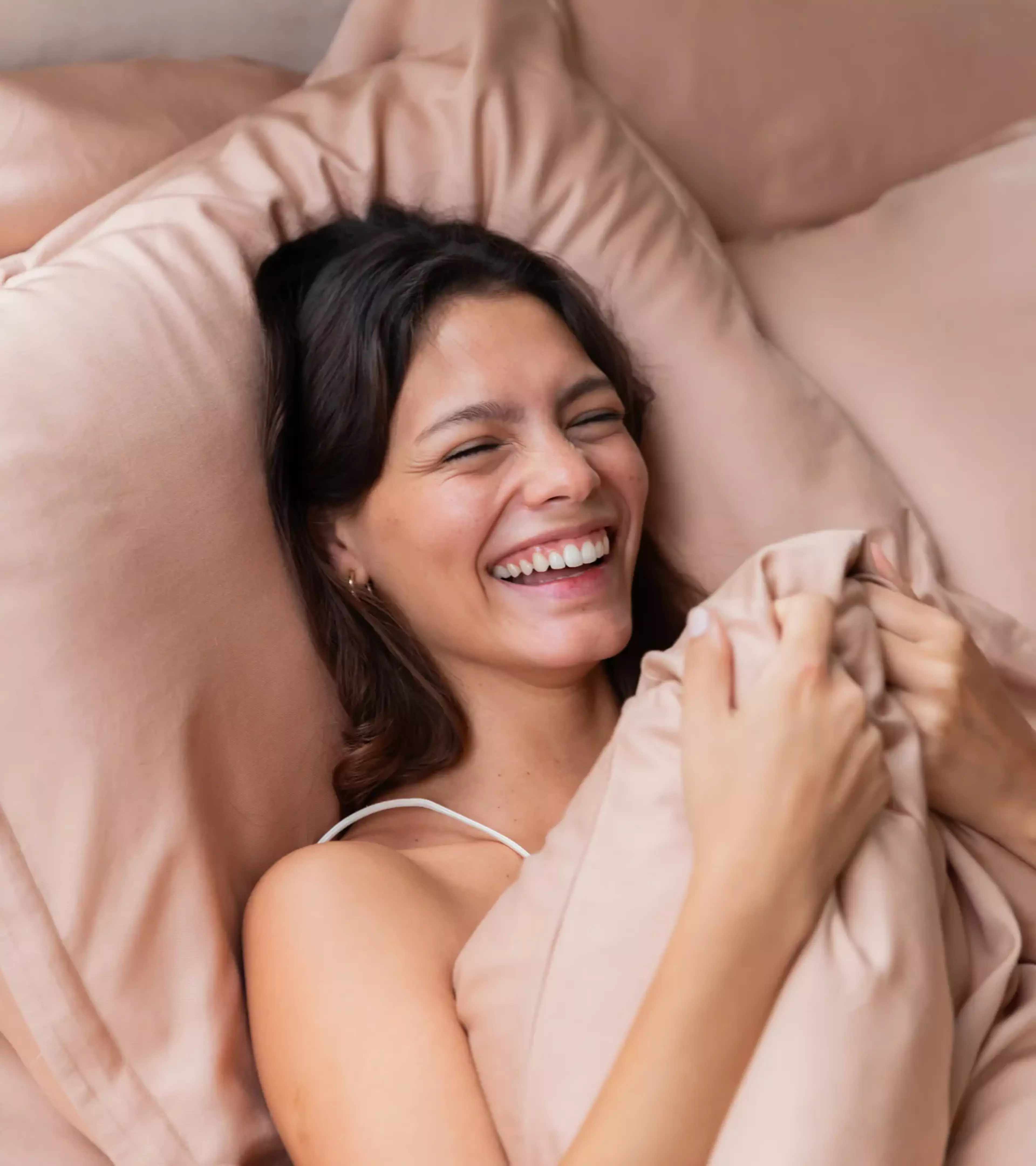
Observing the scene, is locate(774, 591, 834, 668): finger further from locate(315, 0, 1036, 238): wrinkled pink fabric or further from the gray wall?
the gray wall

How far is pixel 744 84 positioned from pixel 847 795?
1005 millimetres

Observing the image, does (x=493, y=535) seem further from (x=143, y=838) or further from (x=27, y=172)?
(x=27, y=172)

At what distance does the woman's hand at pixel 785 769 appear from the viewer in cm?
84

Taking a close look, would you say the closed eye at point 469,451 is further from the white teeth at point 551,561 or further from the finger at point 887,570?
the finger at point 887,570

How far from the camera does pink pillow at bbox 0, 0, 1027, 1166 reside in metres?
0.97

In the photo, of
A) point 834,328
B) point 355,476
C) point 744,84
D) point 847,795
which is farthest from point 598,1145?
point 744,84

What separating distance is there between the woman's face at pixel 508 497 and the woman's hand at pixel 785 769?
25cm

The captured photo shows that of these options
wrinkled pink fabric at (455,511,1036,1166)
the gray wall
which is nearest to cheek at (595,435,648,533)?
wrinkled pink fabric at (455,511,1036,1166)

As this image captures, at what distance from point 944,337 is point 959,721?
0.58 meters

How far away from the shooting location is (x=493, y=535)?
1.18 meters

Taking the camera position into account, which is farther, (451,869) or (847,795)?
(451,869)

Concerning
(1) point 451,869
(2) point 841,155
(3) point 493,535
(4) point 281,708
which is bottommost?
(1) point 451,869

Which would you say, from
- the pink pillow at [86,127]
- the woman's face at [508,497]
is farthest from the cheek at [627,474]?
the pink pillow at [86,127]

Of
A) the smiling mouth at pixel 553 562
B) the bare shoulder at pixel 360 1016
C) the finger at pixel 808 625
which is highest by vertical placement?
the finger at pixel 808 625
